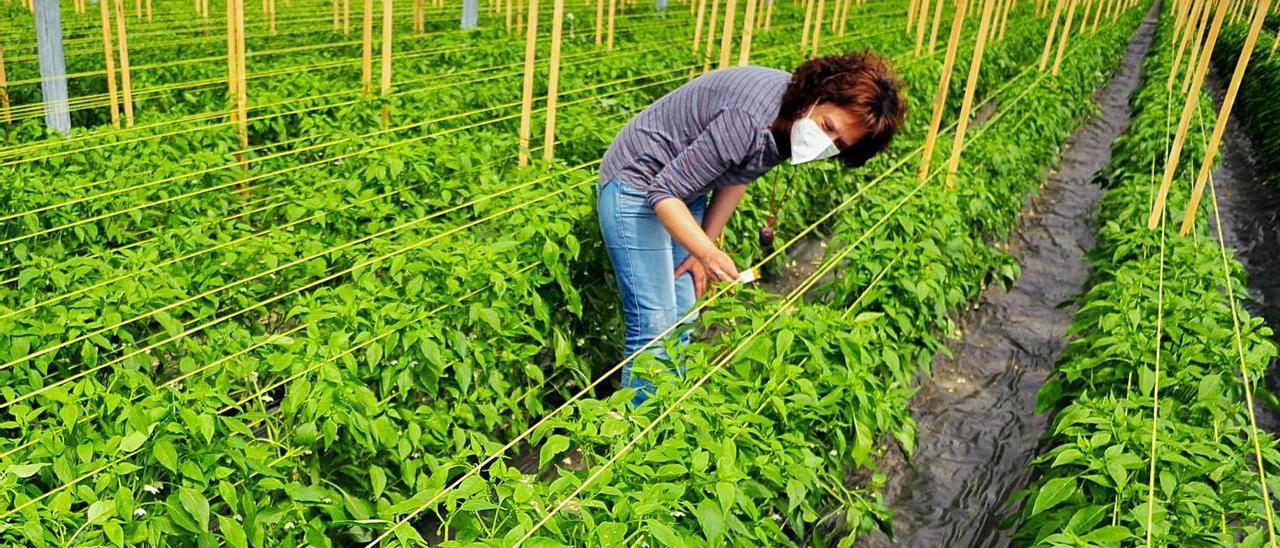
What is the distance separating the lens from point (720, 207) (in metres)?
3.40

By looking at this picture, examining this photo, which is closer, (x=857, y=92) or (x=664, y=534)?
(x=664, y=534)

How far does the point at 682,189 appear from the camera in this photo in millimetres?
2969

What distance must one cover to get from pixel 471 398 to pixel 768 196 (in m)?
2.95


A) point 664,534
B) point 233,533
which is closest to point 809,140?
point 664,534

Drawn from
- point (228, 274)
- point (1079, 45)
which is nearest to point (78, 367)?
point (228, 274)

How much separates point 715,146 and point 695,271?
840 mm

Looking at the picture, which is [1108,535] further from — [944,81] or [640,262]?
[944,81]

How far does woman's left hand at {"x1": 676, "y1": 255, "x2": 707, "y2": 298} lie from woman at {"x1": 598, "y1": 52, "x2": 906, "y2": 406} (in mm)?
223

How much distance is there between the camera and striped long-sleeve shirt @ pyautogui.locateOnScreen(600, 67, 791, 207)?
2876 millimetres

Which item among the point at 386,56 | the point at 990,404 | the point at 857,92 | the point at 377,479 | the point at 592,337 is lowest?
the point at 990,404

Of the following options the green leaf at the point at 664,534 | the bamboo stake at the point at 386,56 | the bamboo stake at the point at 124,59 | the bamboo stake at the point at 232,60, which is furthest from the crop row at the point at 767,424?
the bamboo stake at the point at 124,59

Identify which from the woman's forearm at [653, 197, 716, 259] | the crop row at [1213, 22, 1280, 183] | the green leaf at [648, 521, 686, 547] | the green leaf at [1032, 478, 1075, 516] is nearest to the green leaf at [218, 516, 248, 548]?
the green leaf at [648, 521, 686, 547]

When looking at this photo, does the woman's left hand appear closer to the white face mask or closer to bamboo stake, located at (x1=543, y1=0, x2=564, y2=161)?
the white face mask

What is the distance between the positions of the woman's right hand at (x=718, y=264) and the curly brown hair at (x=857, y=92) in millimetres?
460
